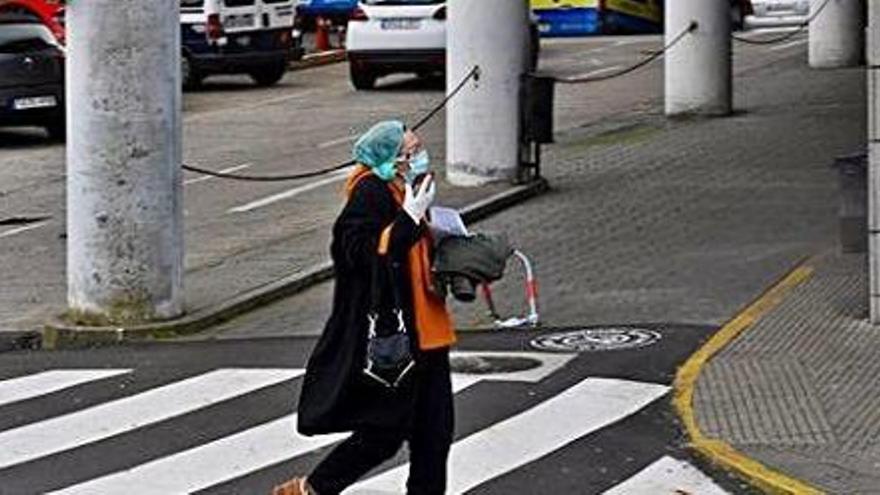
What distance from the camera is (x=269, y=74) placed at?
34781 mm

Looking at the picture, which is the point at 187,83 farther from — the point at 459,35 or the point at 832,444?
the point at 832,444

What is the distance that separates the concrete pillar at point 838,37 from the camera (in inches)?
1280

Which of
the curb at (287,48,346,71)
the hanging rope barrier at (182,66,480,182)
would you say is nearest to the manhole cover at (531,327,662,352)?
the hanging rope barrier at (182,66,480,182)

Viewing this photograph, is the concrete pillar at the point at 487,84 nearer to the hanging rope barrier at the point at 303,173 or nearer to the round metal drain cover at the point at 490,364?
the hanging rope barrier at the point at 303,173

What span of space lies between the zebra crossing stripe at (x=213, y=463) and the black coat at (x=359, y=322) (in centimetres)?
145

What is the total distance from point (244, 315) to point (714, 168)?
8098 millimetres

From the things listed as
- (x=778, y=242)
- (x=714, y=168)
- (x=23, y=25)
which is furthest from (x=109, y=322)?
(x=23, y=25)

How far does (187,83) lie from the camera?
3391 centimetres

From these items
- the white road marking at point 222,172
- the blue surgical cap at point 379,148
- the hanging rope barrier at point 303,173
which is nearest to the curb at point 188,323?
the hanging rope barrier at point 303,173

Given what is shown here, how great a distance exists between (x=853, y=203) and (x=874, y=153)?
2244 mm

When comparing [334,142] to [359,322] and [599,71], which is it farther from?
[359,322]

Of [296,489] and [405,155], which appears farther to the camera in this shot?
[296,489]

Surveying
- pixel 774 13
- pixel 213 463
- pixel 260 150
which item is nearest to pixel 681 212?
pixel 260 150

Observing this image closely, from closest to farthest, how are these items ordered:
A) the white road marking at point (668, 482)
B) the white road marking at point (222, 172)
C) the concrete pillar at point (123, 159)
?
the white road marking at point (668, 482), the concrete pillar at point (123, 159), the white road marking at point (222, 172)
